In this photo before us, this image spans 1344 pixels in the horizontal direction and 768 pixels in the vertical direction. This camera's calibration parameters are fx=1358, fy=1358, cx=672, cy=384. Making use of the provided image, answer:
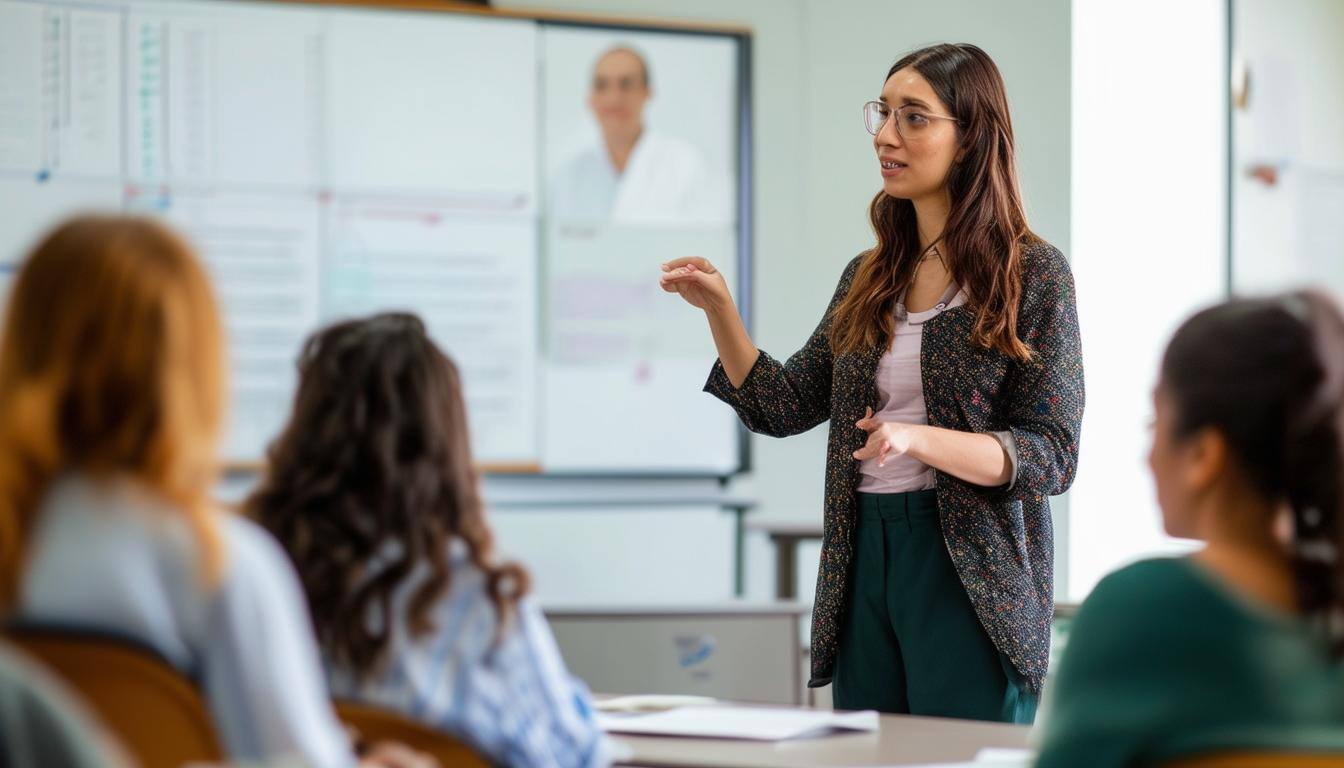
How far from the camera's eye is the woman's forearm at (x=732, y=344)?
2094mm

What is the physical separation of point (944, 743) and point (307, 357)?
0.85 meters

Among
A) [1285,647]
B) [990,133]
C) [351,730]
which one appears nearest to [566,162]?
[990,133]

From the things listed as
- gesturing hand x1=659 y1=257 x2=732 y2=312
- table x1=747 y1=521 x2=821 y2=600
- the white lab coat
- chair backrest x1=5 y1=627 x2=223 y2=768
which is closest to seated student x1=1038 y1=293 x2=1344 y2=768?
chair backrest x1=5 y1=627 x2=223 y2=768

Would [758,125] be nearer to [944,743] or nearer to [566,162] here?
[566,162]

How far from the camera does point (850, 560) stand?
192 cm

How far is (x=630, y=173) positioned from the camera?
4.22 m

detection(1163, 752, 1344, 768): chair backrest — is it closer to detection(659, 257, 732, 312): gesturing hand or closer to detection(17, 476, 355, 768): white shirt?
detection(17, 476, 355, 768): white shirt

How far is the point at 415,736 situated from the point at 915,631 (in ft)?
2.84

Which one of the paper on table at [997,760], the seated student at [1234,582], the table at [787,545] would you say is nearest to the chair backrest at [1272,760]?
the seated student at [1234,582]

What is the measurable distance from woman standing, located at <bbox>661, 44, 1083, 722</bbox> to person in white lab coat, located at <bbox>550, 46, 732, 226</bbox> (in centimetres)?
217

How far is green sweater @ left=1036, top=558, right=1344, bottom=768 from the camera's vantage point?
945 millimetres

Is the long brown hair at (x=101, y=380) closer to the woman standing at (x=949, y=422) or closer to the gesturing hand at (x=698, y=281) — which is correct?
the woman standing at (x=949, y=422)

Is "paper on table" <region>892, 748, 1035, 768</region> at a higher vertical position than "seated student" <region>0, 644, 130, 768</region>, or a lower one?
lower

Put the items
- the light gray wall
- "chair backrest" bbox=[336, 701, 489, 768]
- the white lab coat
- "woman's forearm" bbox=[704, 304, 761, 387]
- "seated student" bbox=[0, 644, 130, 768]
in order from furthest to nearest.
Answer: the light gray wall → the white lab coat → "woman's forearm" bbox=[704, 304, 761, 387] → "chair backrest" bbox=[336, 701, 489, 768] → "seated student" bbox=[0, 644, 130, 768]
